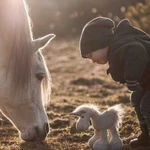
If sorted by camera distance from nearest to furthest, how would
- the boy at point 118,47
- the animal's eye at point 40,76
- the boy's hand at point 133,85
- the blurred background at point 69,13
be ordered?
1. the boy's hand at point 133,85
2. the boy at point 118,47
3. the animal's eye at point 40,76
4. the blurred background at point 69,13

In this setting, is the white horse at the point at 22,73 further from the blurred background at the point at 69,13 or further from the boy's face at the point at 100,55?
the blurred background at the point at 69,13

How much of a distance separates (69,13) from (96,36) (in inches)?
727

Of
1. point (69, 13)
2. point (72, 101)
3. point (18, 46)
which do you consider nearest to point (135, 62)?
point (18, 46)

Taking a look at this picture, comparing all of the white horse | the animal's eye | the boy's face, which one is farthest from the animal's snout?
the boy's face

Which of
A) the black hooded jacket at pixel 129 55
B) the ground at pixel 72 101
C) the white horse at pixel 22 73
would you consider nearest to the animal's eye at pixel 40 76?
the white horse at pixel 22 73

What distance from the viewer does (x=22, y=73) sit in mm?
3707

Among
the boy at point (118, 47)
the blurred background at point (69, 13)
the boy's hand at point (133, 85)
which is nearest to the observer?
the boy's hand at point (133, 85)

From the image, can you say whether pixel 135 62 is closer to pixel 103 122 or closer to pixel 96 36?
pixel 96 36

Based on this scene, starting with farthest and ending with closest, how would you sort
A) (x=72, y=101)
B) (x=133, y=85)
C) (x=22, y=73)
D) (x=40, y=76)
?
(x=72, y=101)
(x=40, y=76)
(x=22, y=73)
(x=133, y=85)

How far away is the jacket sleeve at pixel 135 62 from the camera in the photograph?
11.2 ft

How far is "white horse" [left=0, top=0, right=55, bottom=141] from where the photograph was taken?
146 inches

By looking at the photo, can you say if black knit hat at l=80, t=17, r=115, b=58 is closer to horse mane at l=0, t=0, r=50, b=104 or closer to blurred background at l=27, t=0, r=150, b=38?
horse mane at l=0, t=0, r=50, b=104

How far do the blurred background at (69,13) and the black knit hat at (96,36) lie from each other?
15.4 metres

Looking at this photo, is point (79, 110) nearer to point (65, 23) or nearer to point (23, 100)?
point (23, 100)
